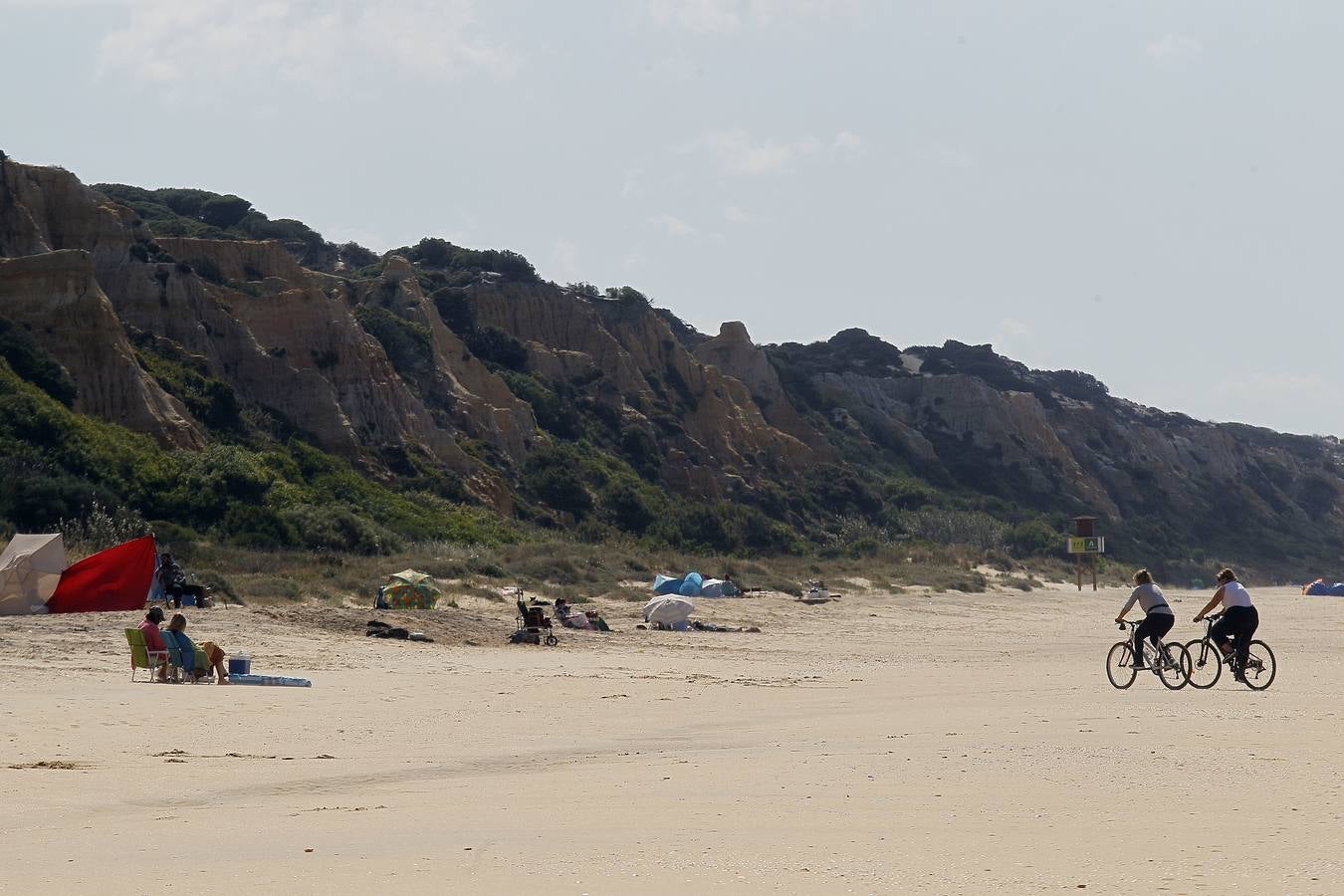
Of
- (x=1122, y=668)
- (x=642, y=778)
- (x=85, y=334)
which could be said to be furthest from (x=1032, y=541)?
(x=642, y=778)

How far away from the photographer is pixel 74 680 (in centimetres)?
1335

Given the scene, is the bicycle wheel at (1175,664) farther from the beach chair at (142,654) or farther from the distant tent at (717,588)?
the distant tent at (717,588)

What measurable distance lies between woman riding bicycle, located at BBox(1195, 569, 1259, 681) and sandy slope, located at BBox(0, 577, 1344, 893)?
21.1 inches

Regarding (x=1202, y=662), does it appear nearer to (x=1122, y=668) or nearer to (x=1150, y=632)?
(x=1150, y=632)

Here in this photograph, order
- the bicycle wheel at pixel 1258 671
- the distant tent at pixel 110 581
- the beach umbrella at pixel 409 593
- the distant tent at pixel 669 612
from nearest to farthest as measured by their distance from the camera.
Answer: the bicycle wheel at pixel 1258 671
the distant tent at pixel 110 581
the beach umbrella at pixel 409 593
the distant tent at pixel 669 612

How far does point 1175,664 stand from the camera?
48.0ft

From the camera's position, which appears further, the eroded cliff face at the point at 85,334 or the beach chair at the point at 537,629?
the eroded cliff face at the point at 85,334

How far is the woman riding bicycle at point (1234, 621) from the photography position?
14391mm

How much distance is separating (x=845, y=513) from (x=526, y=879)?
55262mm

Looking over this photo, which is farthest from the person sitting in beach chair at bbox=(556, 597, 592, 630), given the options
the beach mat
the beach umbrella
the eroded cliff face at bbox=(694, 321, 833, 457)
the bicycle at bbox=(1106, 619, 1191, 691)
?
the eroded cliff face at bbox=(694, 321, 833, 457)

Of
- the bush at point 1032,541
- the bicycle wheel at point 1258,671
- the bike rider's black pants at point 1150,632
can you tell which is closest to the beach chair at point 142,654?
the bike rider's black pants at point 1150,632

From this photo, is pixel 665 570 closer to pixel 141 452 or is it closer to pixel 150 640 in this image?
pixel 141 452

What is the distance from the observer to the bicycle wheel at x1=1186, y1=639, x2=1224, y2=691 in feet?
48.1

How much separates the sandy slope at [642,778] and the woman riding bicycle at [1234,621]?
54 cm
